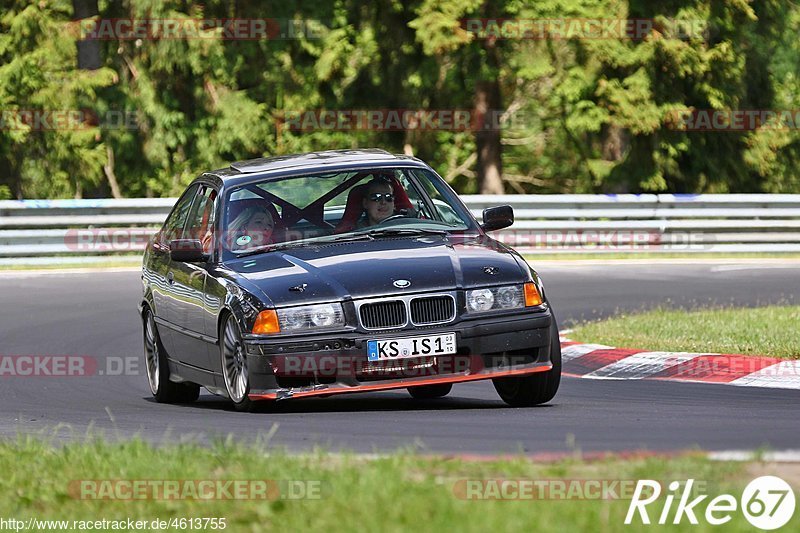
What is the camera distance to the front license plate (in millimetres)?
8883

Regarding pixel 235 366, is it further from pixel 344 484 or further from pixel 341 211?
pixel 344 484

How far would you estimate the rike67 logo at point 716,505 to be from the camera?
5.23 metres

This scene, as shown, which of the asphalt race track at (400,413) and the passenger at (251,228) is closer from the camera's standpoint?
the asphalt race track at (400,413)

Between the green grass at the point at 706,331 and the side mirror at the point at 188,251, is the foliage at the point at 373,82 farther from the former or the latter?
the side mirror at the point at 188,251

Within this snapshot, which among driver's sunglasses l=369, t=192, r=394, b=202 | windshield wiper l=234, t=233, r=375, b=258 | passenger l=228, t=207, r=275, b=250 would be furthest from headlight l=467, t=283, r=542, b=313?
passenger l=228, t=207, r=275, b=250

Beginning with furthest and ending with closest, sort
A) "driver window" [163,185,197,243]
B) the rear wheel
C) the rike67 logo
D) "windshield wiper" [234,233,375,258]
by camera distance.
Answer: "driver window" [163,185,197,243], "windshield wiper" [234,233,375,258], the rear wheel, the rike67 logo

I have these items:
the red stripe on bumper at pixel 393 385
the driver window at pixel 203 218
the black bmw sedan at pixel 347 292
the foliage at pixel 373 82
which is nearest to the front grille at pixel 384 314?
the black bmw sedan at pixel 347 292

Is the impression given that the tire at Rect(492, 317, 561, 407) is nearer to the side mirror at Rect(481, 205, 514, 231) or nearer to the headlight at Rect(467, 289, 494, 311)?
the headlight at Rect(467, 289, 494, 311)

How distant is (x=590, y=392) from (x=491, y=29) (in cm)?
2279

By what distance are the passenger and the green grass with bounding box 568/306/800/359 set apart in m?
3.86

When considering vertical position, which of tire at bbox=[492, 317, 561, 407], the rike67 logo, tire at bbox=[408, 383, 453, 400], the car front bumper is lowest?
tire at bbox=[408, 383, 453, 400]

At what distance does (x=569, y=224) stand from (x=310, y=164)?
13581 millimetres

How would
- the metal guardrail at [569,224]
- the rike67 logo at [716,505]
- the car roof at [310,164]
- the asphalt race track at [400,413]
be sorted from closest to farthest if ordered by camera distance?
the rike67 logo at [716,505], the asphalt race track at [400,413], the car roof at [310,164], the metal guardrail at [569,224]

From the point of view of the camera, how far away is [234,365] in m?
9.43
